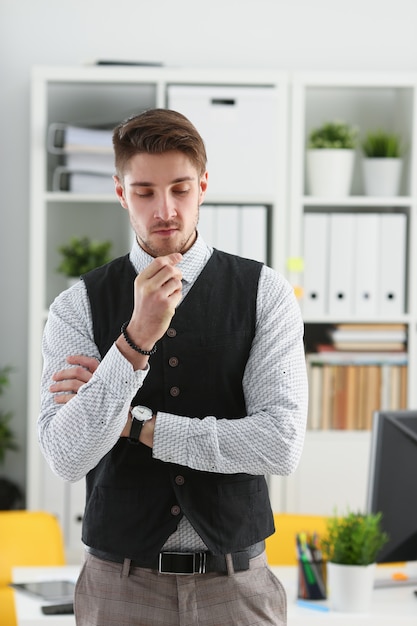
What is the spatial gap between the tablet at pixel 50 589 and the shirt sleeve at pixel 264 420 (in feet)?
2.85

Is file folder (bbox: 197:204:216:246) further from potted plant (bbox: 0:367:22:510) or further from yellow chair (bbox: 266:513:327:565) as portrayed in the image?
yellow chair (bbox: 266:513:327:565)

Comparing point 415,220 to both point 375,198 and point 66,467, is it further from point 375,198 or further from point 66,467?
point 66,467

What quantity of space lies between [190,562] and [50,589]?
2.97ft

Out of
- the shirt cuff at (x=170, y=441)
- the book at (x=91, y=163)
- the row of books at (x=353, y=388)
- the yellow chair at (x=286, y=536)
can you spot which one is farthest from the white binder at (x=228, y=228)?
the shirt cuff at (x=170, y=441)

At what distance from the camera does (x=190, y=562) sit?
5.13 feet

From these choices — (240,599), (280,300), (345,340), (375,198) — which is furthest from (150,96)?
(240,599)

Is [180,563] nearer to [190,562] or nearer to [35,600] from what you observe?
[190,562]

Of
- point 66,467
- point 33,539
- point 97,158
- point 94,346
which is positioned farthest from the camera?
point 97,158

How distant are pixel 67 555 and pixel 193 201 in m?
2.67

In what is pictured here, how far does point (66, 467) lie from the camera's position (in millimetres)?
1566

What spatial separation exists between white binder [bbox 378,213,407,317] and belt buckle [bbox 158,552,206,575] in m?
2.55

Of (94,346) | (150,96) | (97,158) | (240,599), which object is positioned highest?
(150,96)

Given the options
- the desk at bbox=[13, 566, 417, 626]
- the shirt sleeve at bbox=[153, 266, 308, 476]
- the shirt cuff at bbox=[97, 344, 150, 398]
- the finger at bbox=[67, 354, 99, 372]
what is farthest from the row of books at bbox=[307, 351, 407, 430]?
the shirt cuff at bbox=[97, 344, 150, 398]

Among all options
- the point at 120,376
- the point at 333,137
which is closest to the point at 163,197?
the point at 120,376
